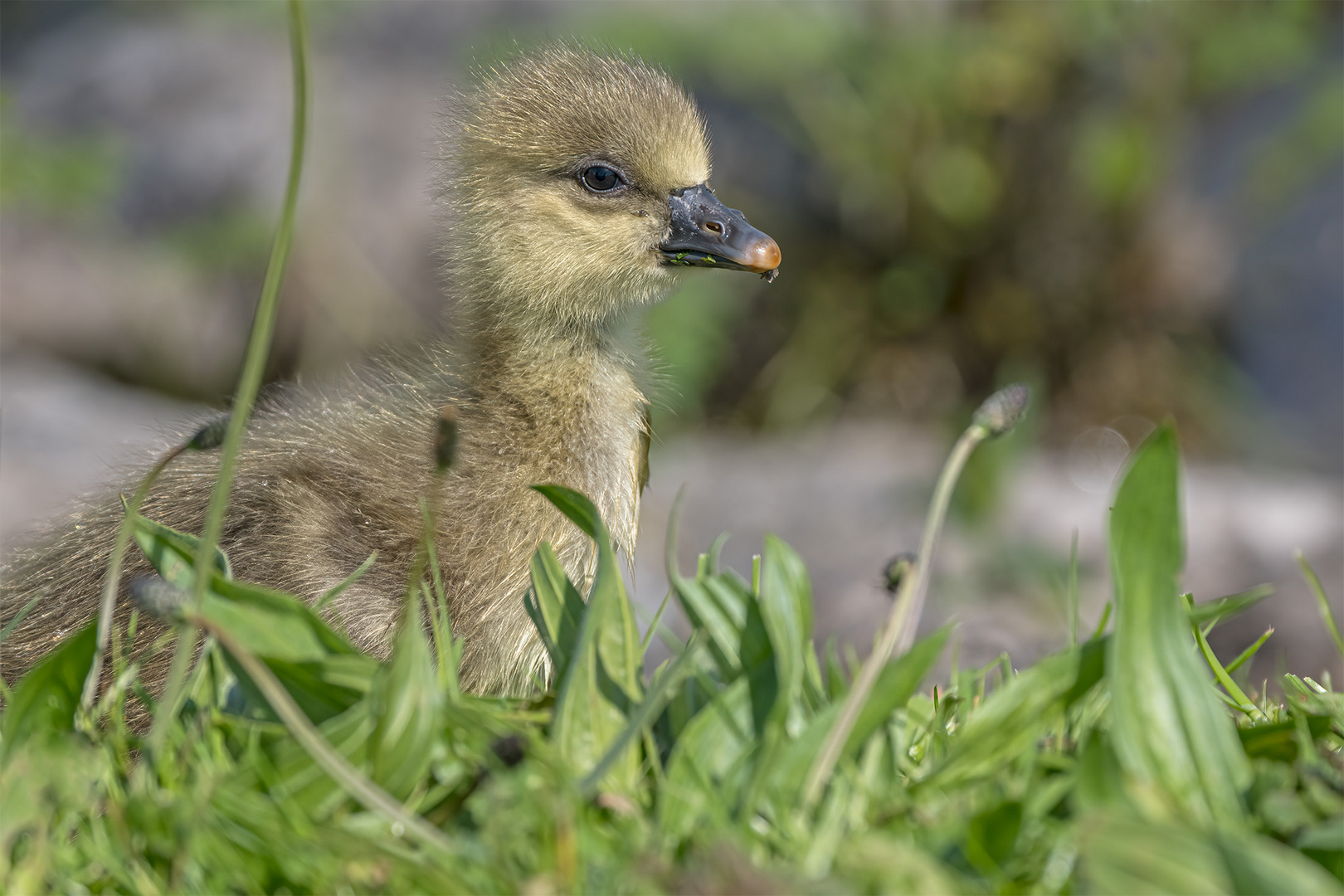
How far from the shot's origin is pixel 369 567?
2.43m

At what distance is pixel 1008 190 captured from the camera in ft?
25.2

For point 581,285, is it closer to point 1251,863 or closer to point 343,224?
point 1251,863

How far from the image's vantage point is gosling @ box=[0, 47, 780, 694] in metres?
2.46

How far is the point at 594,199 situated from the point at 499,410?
62cm

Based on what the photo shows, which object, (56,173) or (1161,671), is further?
(56,173)

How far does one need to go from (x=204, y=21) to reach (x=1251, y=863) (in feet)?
29.0

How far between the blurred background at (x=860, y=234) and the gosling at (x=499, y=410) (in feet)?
12.4

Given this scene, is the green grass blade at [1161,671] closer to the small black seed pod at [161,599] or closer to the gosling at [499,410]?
the small black seed pod at [161,599]

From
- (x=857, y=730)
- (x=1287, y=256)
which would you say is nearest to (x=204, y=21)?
(x=1287, y=256)

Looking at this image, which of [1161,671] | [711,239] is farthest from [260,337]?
[711,239]

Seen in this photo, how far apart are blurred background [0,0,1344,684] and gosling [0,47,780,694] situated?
3.77 metres

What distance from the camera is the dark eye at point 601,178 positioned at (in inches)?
121

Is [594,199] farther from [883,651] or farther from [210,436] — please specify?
[883,651]

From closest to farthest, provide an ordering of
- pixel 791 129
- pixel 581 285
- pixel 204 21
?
pixel 581 285
pixel 791 129
pixel 204 21
